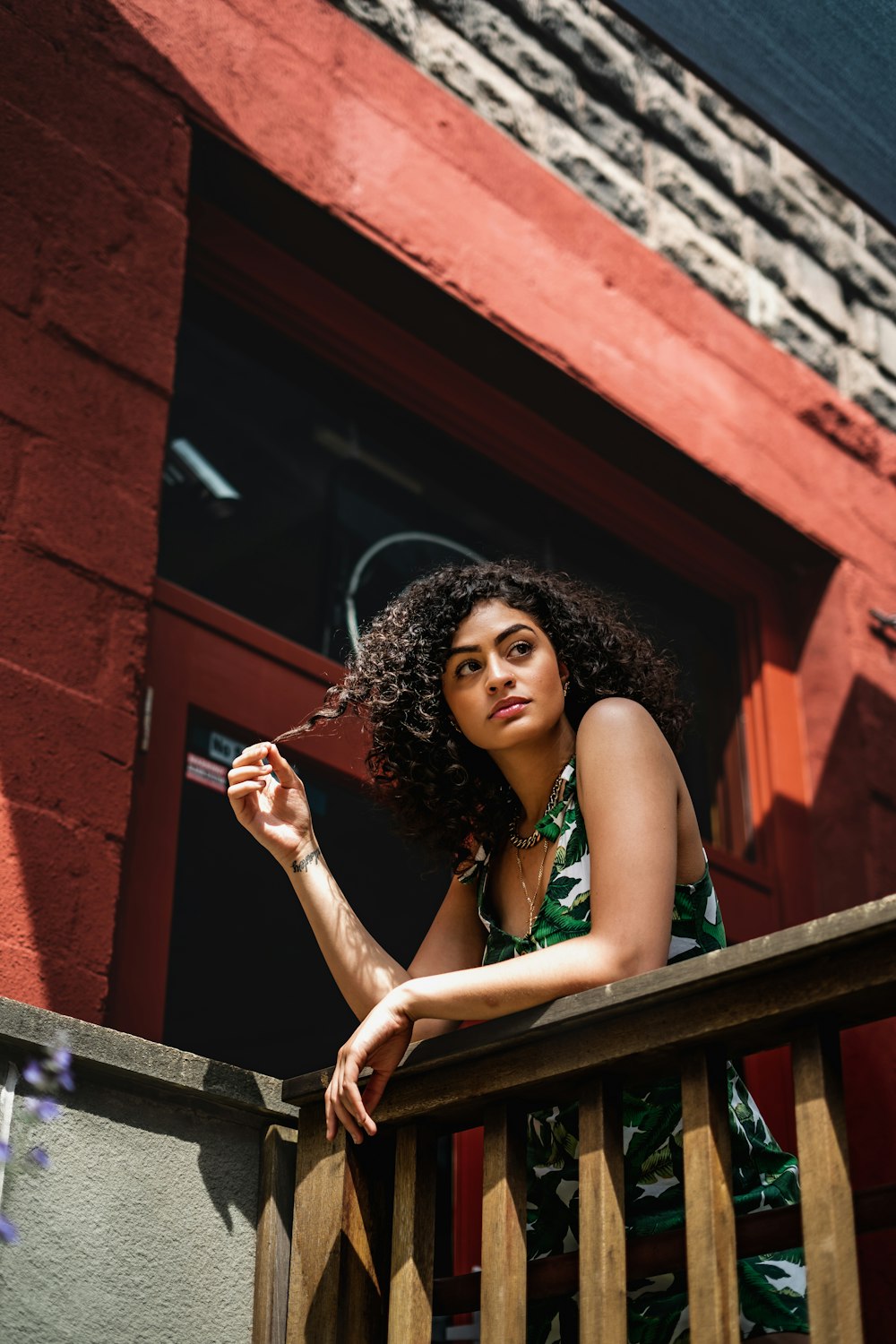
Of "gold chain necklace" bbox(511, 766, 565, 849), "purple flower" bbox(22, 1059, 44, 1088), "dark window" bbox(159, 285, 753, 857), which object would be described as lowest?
"purple flower" bbox(22, 1059, 44, 1088)

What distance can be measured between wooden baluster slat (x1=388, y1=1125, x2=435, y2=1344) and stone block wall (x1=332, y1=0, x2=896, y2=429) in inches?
119

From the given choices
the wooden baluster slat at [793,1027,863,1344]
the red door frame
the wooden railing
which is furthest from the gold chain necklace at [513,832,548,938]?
the red door frame

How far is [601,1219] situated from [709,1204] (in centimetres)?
15

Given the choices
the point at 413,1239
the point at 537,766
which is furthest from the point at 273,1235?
the point at 537,766

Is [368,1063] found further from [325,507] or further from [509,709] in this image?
[325,507]

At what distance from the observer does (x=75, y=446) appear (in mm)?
2959

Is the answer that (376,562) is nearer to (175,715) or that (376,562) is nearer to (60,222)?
(175,715)

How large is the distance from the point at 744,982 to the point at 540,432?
2819 millimetres

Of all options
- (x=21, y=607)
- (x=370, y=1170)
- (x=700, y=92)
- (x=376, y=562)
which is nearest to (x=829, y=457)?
(x=700, y=92)

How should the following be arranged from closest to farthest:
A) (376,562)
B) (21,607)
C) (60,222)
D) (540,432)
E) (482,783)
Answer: (482,783), (21,607), (60,222), (376,562), (540,432)

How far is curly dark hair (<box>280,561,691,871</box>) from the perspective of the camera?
8.39 ft

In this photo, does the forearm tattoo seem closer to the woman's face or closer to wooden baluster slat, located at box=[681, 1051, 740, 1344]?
the woman's face

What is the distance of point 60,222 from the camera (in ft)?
10.2

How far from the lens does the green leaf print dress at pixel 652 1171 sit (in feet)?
6.25
